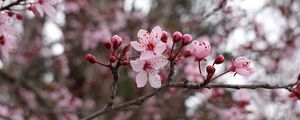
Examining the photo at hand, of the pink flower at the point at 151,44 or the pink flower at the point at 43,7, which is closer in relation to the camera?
the pink flower at the point at 151,44

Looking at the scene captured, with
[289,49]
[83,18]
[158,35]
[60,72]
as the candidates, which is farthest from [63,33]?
[158,35]

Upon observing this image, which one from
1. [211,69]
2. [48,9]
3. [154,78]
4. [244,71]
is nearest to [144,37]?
[154,78]

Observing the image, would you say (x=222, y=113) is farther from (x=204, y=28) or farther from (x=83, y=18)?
(x=83, y=18)

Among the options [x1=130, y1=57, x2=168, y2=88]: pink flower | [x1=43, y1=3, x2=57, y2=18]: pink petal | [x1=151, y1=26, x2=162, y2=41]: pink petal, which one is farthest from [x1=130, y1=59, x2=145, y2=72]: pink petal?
[x1=43, y1=3, x2=57, y2=18]: pink petal

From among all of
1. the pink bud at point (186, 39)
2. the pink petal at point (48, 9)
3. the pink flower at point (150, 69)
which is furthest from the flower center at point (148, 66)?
the pink petal at point (48, 9)

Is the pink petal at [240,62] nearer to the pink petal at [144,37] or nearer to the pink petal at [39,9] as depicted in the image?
the pink petal at [144,37]

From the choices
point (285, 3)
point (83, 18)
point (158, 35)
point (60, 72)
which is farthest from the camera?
point (83, 18)

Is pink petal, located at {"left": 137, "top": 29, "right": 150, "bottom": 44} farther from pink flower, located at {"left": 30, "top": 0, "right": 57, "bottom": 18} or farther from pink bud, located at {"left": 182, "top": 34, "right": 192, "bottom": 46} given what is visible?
pink flower, located at {"left": 30, "top": 0, "right": 57, "bottom": 18}
